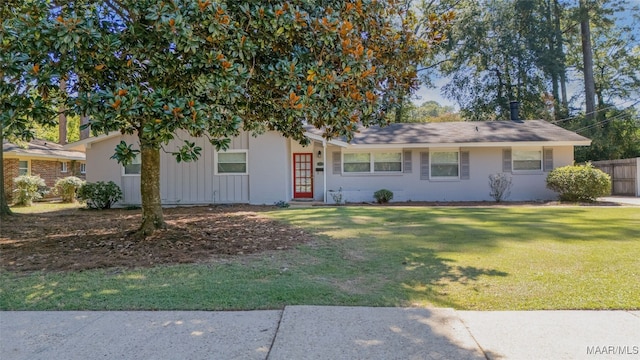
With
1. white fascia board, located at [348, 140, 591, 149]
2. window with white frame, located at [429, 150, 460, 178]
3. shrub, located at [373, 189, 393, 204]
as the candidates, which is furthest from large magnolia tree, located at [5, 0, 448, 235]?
window with white frame, located at [429, 150, 460, 178]

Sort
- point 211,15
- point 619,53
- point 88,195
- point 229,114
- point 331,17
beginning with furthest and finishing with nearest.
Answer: point 619,53
point 88,195
point 331,17
point 229,114
point 211,15

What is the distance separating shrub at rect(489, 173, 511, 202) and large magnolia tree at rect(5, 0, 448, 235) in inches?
415

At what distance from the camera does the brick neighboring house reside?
1966cm

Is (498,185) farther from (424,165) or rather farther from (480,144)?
(424,165)

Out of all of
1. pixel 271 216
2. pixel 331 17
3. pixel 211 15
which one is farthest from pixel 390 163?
pixel 211 15

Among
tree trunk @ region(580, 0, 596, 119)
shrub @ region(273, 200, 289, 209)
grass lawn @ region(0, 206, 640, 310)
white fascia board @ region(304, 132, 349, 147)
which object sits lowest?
grass lawn @ region(0, 206, 640, 310)

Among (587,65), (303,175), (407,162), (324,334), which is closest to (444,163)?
(407,162)

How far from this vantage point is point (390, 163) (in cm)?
1716

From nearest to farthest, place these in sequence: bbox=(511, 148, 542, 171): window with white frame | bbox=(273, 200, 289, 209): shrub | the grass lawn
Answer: the grass lawn < bbox=(273, 200, 289, 209): shrub < bbox=(511, 148, 542, 171): window with white frame

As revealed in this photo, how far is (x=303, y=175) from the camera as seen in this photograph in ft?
56.7

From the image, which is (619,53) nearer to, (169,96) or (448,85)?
(448,85)

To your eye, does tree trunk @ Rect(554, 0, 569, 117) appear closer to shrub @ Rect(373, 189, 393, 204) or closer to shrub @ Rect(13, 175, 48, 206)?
shrub @ Rect(373, 189, 393, 204)

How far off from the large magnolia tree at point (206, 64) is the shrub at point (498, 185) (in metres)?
10.5

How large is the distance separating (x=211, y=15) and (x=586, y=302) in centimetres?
560
